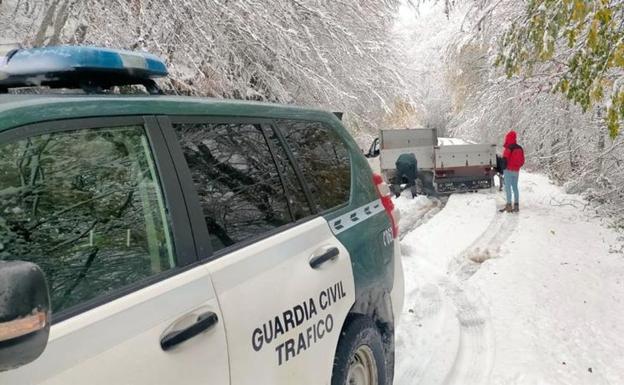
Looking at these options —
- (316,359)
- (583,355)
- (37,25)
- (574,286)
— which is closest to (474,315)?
(583,355)

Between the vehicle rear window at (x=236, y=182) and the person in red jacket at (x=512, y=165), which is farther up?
the vehicle rear window at (x=236, y=182)

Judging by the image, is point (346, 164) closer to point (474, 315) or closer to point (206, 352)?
point (206, 352)

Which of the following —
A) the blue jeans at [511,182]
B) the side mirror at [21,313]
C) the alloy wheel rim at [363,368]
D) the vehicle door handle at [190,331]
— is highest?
the side mirror at [21,313]

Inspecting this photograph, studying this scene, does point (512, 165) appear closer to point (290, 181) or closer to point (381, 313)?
point (381, 313)

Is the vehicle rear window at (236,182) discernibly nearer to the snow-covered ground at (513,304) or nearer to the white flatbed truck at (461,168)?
the snow-covered ground at (513,304)

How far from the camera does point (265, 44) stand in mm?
7586

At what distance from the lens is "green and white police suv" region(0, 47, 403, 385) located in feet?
4.34

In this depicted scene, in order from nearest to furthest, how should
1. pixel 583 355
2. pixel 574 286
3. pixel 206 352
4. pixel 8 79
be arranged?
pixel 206 352 → pixel 8 79 → pixel 583 355 → pixel 574 286

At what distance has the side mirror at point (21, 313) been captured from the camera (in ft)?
3.11

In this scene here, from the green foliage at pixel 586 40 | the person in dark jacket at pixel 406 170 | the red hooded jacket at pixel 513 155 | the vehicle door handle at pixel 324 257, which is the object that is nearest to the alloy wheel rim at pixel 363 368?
the vehicle door handle at pixel 324 257

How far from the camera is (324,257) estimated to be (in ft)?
7.89

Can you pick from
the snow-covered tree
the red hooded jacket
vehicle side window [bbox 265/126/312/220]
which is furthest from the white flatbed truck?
vehicle side window [bbox 265/126/312/220]

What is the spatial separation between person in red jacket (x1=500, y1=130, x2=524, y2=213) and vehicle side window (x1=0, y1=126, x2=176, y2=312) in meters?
10.2

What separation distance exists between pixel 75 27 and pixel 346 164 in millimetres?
4755
